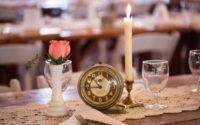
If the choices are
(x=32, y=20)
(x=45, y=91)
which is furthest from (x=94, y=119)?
(x=32, y=20)

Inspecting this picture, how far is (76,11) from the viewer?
5.37 meters

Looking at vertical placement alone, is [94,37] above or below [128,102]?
above

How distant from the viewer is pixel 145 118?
1310 millimetres

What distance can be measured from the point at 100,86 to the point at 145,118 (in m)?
0.18

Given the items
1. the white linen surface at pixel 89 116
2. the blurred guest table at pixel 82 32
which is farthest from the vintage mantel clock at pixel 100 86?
the blurred guest table at pixel 82 32

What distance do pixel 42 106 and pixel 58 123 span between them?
23 cm

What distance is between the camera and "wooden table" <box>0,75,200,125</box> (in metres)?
1.27

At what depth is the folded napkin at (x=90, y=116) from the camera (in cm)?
123

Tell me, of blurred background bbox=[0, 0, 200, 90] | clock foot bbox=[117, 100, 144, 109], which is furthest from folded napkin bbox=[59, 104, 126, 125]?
blurred background bbox=[0, 0, 200, 90]

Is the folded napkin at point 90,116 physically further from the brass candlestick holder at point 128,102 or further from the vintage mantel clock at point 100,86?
the brass candlestick holder at point 128,102

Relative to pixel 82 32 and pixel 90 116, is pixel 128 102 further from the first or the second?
pixel 82 32

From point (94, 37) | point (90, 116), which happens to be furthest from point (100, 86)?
Answer: point (94, 37)

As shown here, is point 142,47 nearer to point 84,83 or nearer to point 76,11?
point 84,83

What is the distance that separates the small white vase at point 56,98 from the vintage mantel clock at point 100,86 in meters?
0.07
